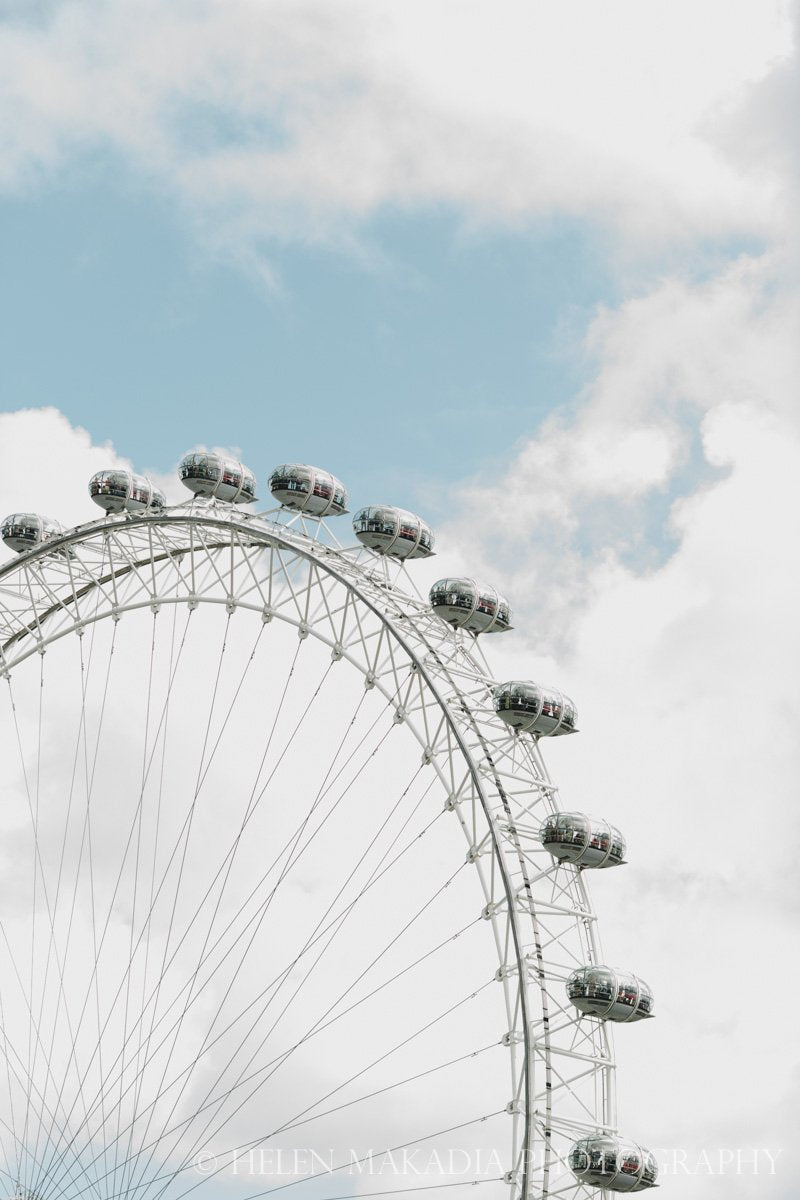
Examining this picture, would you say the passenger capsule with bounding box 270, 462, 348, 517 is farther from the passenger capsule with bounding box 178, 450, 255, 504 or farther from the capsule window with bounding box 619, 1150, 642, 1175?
the capsule window with bounding box 619, 1150, 642, 1175

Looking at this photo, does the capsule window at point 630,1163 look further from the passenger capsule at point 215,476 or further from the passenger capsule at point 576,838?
the passenger capsule at point 215,476

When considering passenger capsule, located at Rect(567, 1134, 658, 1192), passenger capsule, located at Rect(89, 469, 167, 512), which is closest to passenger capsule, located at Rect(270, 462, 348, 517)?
passenger capsule, located at Rect(89, 469, 167, 512)

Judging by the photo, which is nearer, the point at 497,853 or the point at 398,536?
the point at 497,853

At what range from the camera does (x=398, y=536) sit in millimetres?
37219

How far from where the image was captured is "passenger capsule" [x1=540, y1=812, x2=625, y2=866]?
115 ft

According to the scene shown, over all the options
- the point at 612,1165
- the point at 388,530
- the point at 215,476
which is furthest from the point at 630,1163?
the point at 215,476

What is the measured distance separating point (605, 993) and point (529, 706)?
17.8ft

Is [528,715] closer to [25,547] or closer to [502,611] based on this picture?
[502,611]

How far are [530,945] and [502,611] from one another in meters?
6.86

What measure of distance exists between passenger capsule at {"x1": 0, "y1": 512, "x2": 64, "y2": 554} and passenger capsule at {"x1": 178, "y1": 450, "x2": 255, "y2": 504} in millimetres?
4228

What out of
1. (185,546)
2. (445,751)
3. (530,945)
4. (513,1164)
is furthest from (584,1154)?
(185,546)

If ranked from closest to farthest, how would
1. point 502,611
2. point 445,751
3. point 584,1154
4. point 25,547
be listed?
point 584,1154, point 445,751, point 502,611, point 25,547

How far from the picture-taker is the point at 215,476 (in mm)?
39375

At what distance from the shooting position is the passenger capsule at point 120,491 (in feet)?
135
